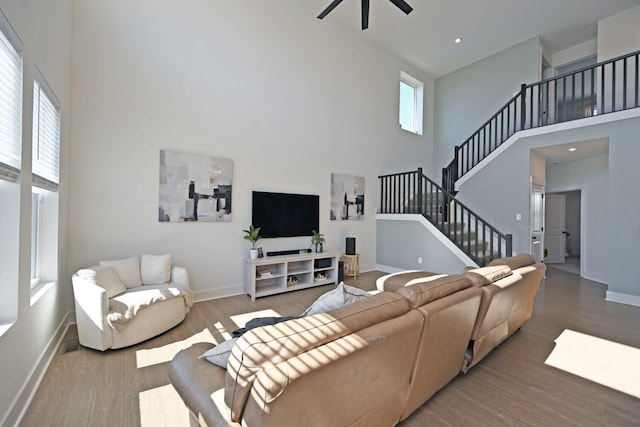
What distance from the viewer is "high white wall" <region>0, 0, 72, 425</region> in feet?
5.83

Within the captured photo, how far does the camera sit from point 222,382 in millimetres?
1299

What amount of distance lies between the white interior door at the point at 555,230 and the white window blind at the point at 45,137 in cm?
1066

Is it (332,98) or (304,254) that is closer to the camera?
(304,254)

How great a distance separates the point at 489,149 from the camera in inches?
258

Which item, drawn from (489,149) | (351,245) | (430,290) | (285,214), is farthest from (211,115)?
(489,149)

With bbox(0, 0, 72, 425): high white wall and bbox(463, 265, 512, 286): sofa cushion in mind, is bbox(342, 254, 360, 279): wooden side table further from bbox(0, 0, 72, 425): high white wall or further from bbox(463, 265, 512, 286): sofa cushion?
bbox(0, 0, 72, 425): high white wall

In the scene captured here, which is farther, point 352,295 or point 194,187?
point 194,187

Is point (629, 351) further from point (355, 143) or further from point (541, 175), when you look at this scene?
point (355, 143)

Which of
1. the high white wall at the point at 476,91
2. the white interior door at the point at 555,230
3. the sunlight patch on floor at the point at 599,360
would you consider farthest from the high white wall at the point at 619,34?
the sunlight patch on floor at the point at 599,360

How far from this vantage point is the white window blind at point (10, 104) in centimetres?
174

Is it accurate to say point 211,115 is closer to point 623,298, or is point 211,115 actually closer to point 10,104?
point 10,104

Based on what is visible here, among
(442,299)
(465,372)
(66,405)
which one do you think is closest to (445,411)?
(465,372)

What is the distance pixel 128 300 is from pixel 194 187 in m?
1.78

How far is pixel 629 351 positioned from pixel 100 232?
6029 mm
